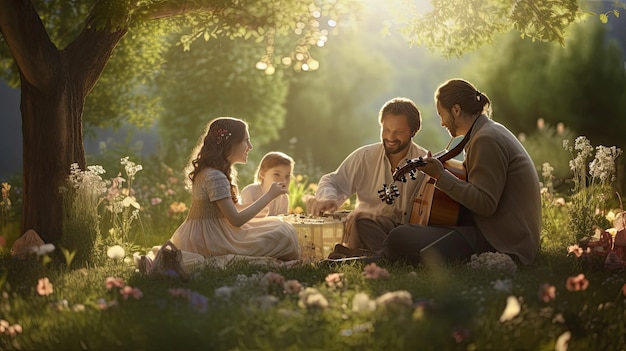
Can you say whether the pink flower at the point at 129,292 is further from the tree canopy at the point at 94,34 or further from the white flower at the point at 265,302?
the tree canopy at the point at 94,34

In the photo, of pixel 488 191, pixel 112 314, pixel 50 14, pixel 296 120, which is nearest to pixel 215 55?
pixel 50 14

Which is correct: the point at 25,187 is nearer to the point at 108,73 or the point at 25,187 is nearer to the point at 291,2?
the point at 291,2

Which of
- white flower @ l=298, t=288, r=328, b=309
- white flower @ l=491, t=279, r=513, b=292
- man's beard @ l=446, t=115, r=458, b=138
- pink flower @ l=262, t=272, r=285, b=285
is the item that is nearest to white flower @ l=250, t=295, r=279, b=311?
white flower @ l=298, t=288, r=328, b=309

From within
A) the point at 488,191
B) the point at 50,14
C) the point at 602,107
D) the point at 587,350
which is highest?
the point at 50,14

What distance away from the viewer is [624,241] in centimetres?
669

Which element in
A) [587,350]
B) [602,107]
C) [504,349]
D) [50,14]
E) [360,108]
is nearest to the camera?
[504,349]

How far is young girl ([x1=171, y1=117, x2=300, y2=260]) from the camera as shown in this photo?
23.0 feet

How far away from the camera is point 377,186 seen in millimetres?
7883

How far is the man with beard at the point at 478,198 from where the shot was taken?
6500 millimetres

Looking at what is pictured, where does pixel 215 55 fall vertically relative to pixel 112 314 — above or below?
above

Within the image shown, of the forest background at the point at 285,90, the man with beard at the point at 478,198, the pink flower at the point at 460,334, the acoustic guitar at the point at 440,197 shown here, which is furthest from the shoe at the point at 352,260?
the forest background at the point at 285,90

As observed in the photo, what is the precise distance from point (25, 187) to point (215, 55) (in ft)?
26.5

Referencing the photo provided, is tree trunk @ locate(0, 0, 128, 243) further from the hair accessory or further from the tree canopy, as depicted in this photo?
the hair accessory

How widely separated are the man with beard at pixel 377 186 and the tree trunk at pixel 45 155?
7.83ft
